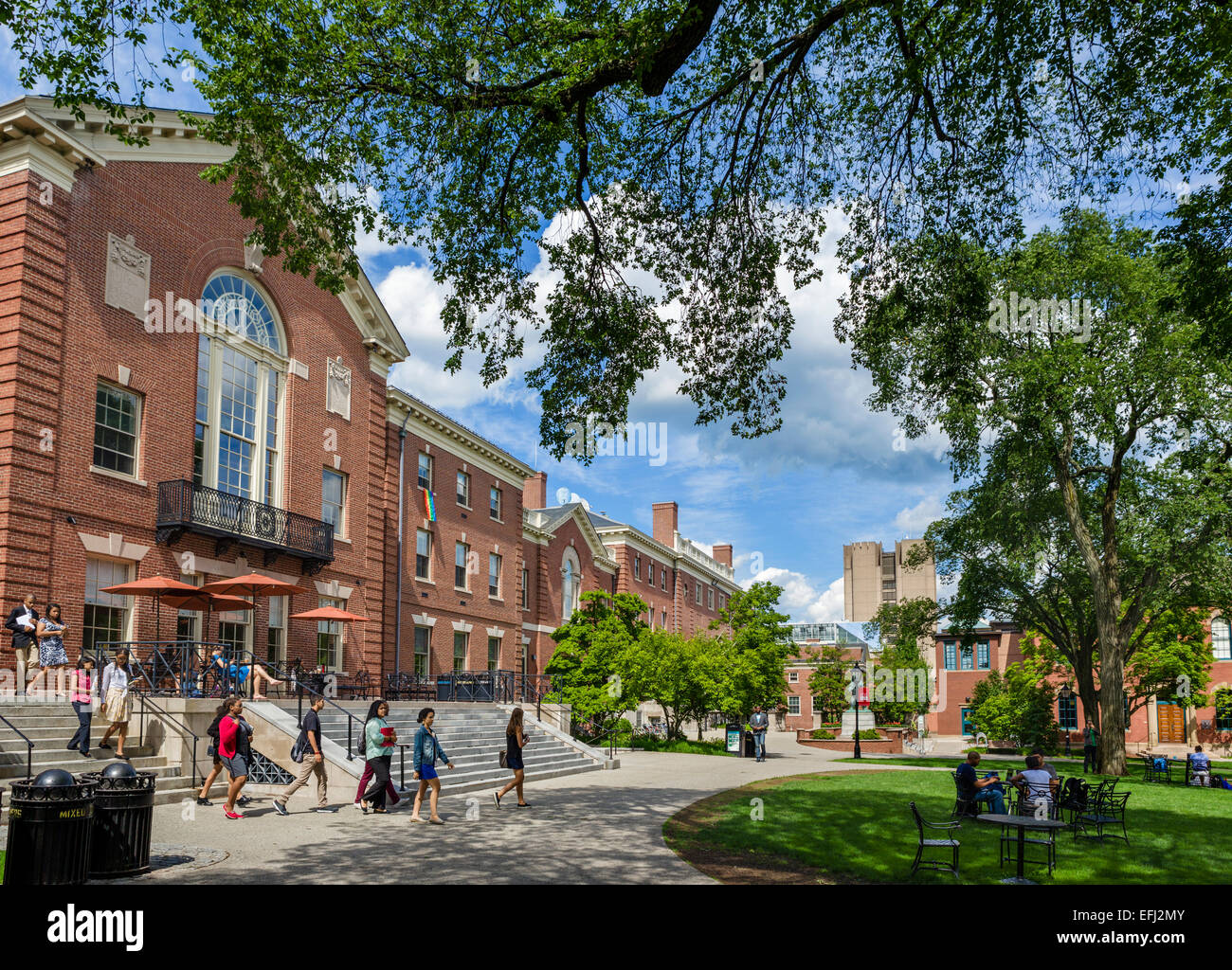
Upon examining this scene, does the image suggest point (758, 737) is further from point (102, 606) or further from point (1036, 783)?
point (102, 606)

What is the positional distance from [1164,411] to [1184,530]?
12.0 ft

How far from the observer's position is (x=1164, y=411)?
92.6ft

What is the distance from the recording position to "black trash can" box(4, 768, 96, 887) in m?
8.62

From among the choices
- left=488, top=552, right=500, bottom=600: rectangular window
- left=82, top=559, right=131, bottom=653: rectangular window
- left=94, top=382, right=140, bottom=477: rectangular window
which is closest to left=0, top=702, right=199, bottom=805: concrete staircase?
left=82, top=559, right=131, bottom=653: rectangular window

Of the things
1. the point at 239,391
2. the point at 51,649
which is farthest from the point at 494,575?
the point at 51,649

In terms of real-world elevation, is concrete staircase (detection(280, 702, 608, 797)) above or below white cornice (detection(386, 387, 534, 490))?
below

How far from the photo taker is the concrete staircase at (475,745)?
63.3 feet

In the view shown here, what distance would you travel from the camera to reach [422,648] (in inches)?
1326

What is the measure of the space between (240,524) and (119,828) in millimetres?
14984

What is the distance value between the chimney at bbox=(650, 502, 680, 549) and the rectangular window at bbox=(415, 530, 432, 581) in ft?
112

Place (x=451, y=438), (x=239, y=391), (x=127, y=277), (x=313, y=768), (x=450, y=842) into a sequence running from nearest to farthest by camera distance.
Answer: (x=450, y=842) < (x=313, y=768) < (x=127, y=277) < (x=239, y=391) < (x=451, y=438)

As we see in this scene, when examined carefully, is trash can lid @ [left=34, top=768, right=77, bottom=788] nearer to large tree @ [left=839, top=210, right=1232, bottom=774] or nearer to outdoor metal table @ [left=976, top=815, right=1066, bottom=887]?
outdoor metal table @ [left=976, top=815, right=1066, bottom=887]

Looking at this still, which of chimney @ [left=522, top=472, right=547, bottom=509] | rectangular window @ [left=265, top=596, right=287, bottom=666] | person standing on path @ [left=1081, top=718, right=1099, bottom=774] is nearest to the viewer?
rectangular window @ [left=265, top=596, right=287, bottom=666]
